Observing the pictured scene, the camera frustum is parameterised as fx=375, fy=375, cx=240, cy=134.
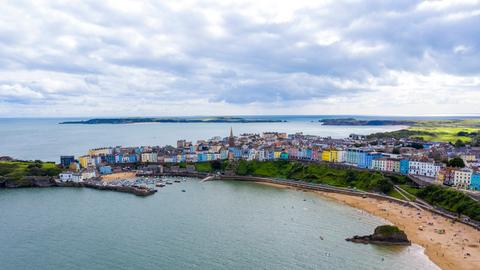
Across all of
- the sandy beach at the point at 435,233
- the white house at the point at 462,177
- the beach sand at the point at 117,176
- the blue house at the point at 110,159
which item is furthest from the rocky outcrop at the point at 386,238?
the blue house at the point at 110,159

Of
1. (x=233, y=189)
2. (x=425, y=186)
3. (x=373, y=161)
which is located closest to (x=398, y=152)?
(x=373, y=161)

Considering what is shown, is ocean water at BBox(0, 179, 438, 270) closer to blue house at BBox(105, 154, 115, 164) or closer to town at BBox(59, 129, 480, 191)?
town at BBox(59, 129, 480, 191)

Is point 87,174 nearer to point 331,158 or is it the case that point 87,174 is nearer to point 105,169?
point 105,169

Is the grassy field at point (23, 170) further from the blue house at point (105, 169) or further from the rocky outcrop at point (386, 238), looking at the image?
the rocky outcrop at point (386, 238)

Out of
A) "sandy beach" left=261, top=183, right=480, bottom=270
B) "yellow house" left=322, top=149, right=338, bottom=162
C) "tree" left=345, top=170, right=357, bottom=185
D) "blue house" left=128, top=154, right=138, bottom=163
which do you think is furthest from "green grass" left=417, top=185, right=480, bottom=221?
"blue house" left=128, top=154, right=138, bottom=163

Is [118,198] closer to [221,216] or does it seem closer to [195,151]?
[221,216]
